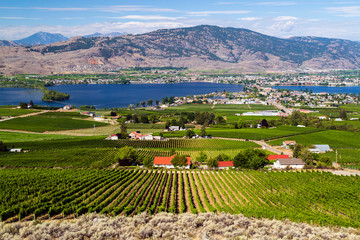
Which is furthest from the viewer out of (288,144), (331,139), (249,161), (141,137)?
(141,137)

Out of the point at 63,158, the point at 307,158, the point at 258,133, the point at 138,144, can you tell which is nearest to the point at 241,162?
the point at 307,158

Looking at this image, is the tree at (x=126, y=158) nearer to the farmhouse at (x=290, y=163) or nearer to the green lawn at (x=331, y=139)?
the farmhouse at (x=290, y=163)

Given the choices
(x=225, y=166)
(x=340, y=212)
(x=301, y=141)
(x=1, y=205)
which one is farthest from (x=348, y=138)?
(x=1, y=205)

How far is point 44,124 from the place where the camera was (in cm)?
8781

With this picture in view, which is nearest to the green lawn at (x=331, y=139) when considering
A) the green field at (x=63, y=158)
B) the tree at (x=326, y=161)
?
the tree at (x=326, y=161)

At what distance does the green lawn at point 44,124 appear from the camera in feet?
270

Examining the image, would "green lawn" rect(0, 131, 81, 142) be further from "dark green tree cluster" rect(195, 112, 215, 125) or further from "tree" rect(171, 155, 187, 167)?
"dark green tree cluster" rect(195, 112, 215, 125)

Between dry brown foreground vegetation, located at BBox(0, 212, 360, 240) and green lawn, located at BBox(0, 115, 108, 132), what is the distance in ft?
222

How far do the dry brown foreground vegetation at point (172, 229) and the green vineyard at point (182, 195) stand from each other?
6.73 feet

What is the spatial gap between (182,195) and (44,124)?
69.9 metres

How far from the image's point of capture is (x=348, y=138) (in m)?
71.5

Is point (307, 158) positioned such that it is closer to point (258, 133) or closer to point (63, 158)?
point (258, 133)

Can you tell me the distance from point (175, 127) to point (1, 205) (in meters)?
65.4

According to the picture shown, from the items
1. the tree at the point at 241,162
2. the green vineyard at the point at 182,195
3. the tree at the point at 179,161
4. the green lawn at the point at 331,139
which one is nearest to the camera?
the green vineyard at the point at 182,195
